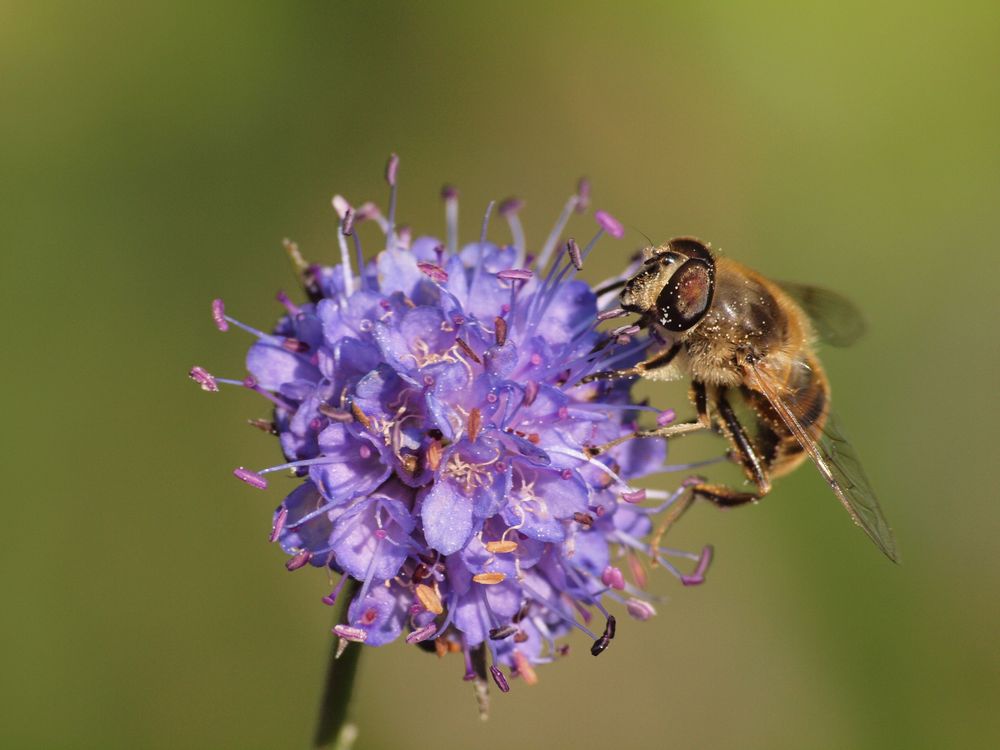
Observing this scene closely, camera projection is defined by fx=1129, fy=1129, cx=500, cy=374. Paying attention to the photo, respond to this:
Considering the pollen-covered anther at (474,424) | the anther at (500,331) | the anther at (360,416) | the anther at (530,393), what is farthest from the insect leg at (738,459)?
the anther at (360,416)

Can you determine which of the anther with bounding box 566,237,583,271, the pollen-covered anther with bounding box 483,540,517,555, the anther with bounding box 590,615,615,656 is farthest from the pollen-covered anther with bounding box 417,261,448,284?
the anther with bounding box 590,615,615,656

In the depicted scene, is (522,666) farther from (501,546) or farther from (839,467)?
(839,467)

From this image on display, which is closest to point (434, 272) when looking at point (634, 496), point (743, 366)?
point (634, 496)

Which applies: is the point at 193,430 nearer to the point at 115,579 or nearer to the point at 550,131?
the point at 115,579

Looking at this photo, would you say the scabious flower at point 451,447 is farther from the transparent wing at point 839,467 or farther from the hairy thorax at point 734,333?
the transparent wing at point 839,467

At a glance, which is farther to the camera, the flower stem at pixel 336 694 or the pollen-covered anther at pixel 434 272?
the flower stem at pixel 336 694

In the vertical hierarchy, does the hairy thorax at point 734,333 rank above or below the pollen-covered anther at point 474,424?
above
